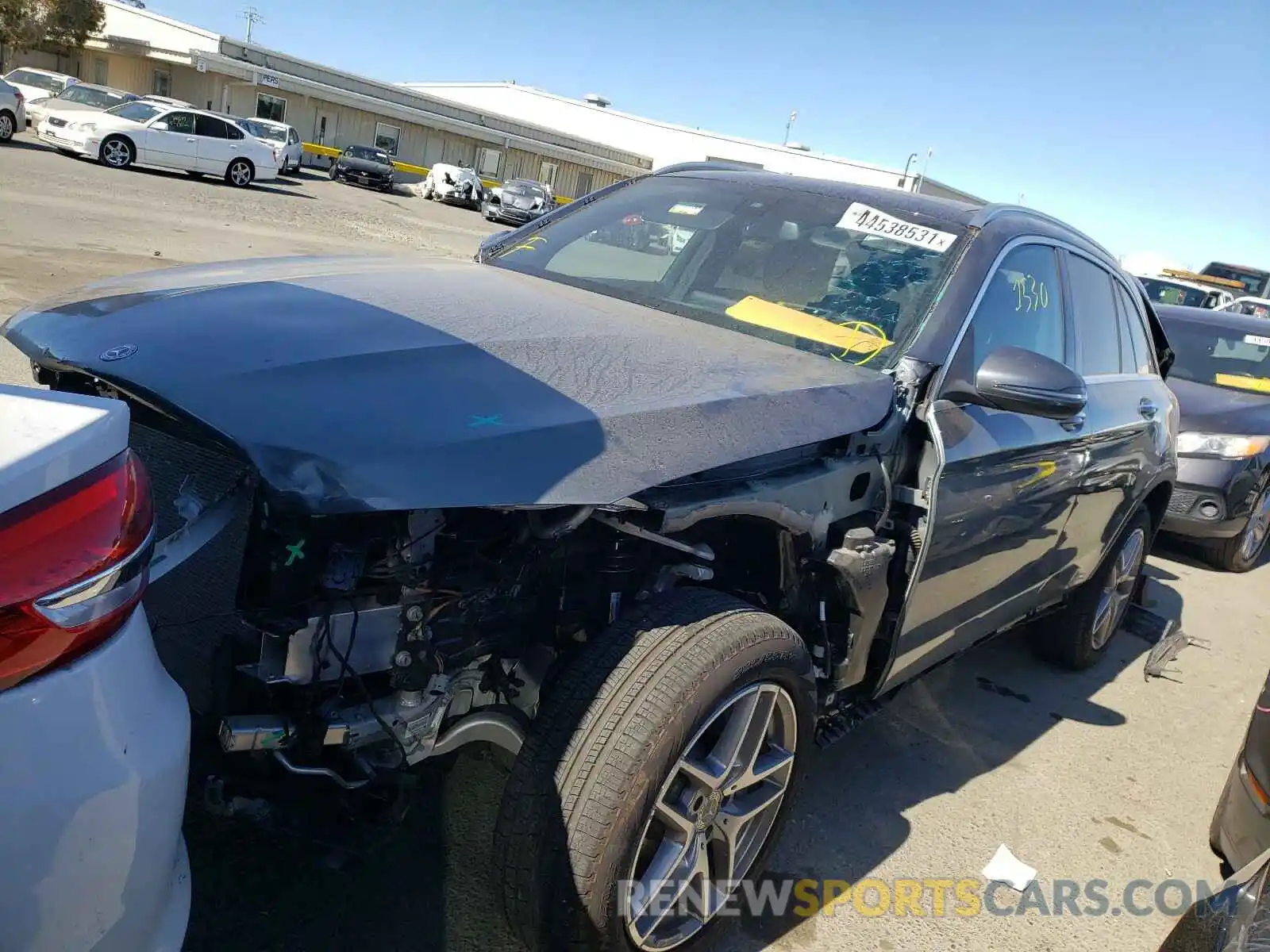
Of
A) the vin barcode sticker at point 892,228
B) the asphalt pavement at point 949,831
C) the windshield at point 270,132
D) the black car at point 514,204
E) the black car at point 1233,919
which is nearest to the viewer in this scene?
the black car at point 1233,919

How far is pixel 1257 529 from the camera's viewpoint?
7344mm

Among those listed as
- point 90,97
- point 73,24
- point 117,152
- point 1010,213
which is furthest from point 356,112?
point 1010,213

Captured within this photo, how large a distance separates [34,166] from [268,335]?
1938 cm

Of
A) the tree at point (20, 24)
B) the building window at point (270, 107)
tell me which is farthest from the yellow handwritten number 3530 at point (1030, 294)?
the tree at point (20, 24)

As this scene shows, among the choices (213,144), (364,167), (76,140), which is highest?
(213,144)

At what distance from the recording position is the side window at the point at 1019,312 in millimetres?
2932

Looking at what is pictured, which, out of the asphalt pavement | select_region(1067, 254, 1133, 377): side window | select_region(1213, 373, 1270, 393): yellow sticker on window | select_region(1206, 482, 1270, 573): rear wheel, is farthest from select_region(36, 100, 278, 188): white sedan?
select_region(1067, 254, 1133, 377): side window

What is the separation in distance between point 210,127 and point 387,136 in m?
22.0

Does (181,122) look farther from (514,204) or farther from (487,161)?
(487,161)

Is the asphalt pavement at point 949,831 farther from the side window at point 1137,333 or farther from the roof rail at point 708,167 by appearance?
the roof rail at point 708,167

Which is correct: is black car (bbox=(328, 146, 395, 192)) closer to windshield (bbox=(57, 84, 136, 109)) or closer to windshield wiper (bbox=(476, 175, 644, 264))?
windshield (bbox=(57, 84, 136, 109))

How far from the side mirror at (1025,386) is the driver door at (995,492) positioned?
96 mm

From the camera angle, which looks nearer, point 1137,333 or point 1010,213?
point 1010,213

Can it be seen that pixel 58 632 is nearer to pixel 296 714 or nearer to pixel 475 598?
pixel 296 714
